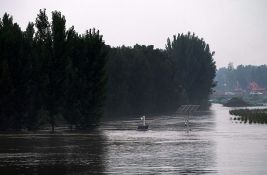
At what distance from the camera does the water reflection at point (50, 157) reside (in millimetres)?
29373

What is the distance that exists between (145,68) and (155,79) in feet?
33.6

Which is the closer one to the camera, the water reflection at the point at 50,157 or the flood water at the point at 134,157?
the flood water at the point at 134,157

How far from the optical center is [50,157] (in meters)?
35.4

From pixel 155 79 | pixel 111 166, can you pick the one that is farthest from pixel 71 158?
pixel 155 79

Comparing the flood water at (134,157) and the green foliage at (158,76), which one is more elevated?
the green foliage at (158,76)

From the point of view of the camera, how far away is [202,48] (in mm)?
189875

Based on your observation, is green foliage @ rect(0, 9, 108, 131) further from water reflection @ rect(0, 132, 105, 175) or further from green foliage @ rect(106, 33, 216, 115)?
green foliage @ rect(106, 33, 216, 115)

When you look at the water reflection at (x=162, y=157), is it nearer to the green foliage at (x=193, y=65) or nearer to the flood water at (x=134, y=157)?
the flood water at (x=134, y=157)

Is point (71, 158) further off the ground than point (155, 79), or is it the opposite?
point (155, 79)

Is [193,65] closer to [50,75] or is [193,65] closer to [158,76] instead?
[158,76]

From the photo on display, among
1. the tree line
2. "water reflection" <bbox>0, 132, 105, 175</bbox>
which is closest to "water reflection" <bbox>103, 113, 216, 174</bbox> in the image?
"water reflection" <bbox>0, 132, 105, 175</bbox>

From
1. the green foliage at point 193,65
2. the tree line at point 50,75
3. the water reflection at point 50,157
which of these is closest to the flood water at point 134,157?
the water reflection at point 50,157

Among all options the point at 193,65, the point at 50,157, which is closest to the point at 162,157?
the point at 50,157

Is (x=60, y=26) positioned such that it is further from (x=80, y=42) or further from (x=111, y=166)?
(x=111, y=166)
